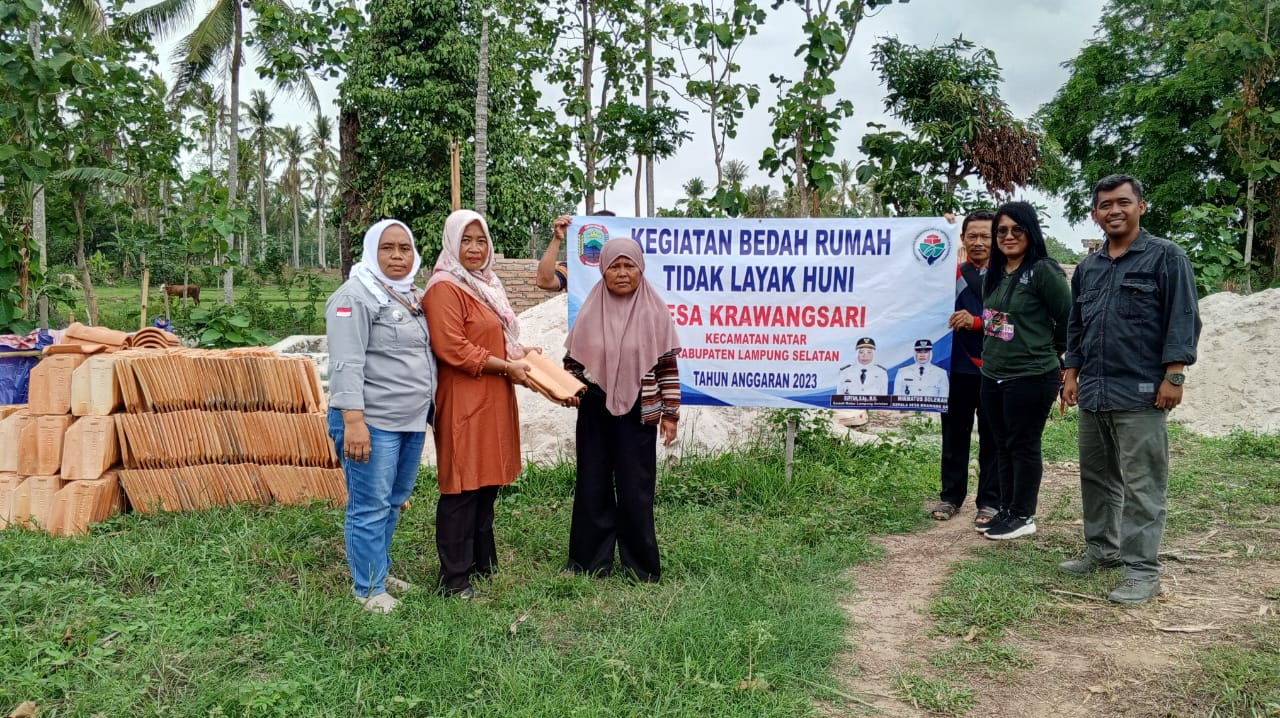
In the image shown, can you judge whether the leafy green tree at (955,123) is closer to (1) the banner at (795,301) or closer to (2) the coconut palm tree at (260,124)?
(1) the banner at (795,301)

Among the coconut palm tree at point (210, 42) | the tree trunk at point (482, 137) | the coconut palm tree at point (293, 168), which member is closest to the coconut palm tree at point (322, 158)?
the coconut palm tree at point (293, 168)

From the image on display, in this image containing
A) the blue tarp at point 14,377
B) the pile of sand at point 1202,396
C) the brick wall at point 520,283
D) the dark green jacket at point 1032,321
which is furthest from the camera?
the brick wall at point 520,283

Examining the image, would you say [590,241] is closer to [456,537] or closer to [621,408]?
[621,408]

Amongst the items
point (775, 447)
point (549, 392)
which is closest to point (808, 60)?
point (775, 447)

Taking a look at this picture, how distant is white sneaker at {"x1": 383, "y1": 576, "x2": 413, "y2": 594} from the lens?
11.7ft

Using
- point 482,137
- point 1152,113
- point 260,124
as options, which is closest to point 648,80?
point 482,137

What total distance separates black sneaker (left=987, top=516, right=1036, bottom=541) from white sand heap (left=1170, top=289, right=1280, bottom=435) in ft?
16.4

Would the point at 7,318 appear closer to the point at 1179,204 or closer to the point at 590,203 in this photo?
the point at 590,203

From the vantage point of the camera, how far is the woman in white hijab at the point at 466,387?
3426mm

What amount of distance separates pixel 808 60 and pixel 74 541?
546 centimetres

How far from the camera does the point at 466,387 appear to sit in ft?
11.5

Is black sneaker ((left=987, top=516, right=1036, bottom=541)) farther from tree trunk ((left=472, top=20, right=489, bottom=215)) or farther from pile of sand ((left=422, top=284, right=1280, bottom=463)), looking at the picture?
tree trunk ((left=472, top=20, right=489, bottom=215))

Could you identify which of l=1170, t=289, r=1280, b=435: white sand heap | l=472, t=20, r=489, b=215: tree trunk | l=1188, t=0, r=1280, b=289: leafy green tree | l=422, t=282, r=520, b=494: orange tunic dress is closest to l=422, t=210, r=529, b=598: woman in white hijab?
l=422, t=282, r=520, b=494: orange tunic dress

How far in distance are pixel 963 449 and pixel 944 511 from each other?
39 cm
